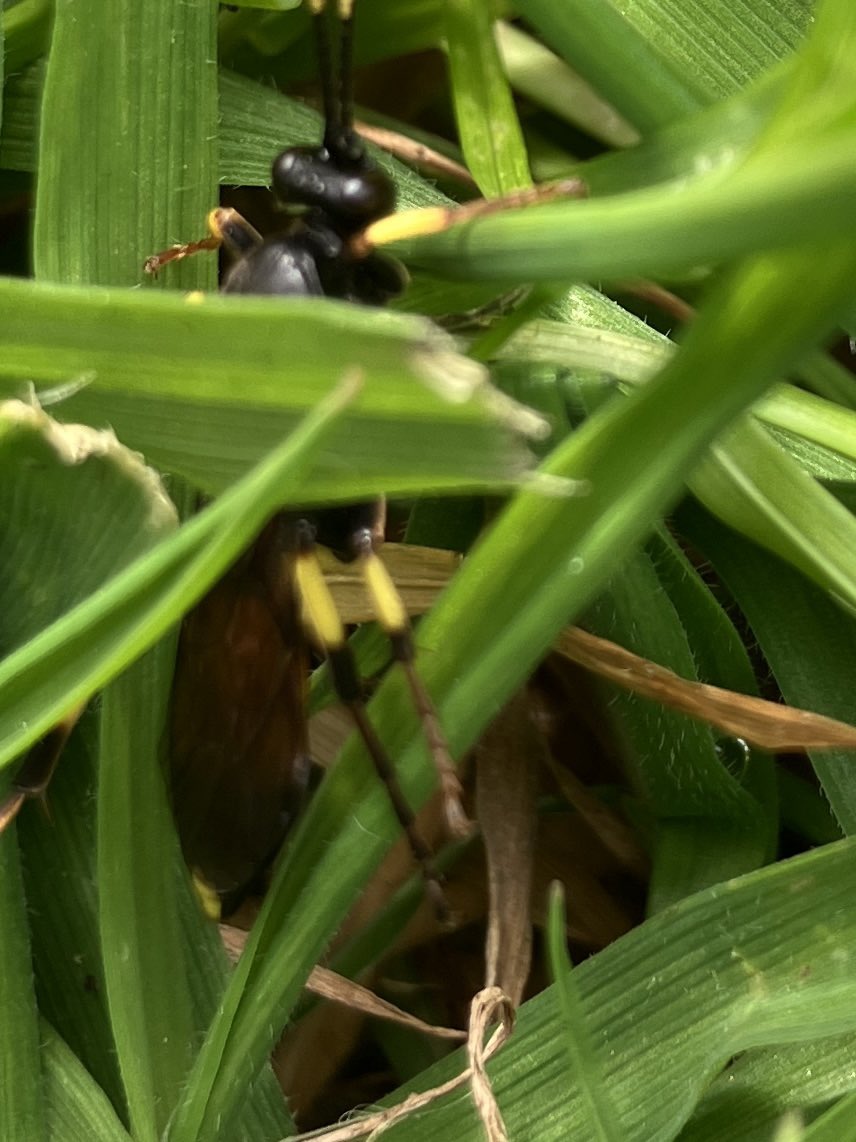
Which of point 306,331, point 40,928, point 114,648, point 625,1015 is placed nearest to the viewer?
point 306,331

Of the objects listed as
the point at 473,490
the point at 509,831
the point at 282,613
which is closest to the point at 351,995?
the point at 509,831

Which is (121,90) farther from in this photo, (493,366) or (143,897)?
(143,897)

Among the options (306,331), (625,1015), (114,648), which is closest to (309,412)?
(306,331)

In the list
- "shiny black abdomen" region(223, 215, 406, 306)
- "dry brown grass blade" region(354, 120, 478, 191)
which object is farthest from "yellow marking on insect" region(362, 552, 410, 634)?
"dry brown grass blade" region(354, 120, 478, 191)

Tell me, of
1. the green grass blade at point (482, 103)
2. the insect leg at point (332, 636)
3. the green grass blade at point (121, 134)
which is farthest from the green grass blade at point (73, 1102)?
the green grass blade at point (482, 103)

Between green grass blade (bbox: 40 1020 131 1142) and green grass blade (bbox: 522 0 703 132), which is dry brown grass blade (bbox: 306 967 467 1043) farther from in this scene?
green grass blade (bbox: 522 0 703 132)

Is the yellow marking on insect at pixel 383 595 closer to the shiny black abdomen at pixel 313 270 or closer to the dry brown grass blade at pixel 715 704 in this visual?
the dry brown grass blade at pixel 715 704
